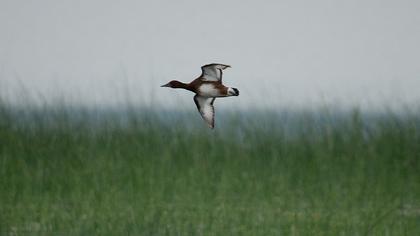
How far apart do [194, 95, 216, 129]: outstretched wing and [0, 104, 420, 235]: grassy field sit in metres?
1.99

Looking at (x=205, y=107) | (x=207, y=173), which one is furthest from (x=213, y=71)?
(x=207, y=173)

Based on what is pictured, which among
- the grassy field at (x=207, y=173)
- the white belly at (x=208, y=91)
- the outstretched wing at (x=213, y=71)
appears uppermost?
the outstretched wing at (x=213, y=71)

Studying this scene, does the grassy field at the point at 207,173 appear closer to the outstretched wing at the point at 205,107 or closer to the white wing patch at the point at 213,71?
the outstretched wing at the point at 205,107

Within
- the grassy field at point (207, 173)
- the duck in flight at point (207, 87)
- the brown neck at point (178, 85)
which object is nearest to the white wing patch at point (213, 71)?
the duck in flight at point (207, 87)

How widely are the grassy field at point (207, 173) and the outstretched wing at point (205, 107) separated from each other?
1.99 metres

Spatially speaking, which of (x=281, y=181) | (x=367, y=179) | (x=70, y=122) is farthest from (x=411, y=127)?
(x=70, y=122)

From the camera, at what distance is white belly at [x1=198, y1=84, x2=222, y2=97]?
4637mm

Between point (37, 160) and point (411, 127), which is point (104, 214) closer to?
point (37, 160)

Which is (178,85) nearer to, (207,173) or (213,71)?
(213,71)

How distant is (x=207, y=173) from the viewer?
8609 millimetres

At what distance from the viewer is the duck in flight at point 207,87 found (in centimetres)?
465

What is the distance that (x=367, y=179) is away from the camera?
876 cm

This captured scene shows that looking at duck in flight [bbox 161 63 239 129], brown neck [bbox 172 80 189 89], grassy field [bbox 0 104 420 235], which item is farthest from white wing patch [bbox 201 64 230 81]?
grassy field [bbox 0 104 420 235]

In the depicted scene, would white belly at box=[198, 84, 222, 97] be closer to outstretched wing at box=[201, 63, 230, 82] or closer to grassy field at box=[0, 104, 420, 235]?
outstretched wing at box=[201, 63, 230, 82]
